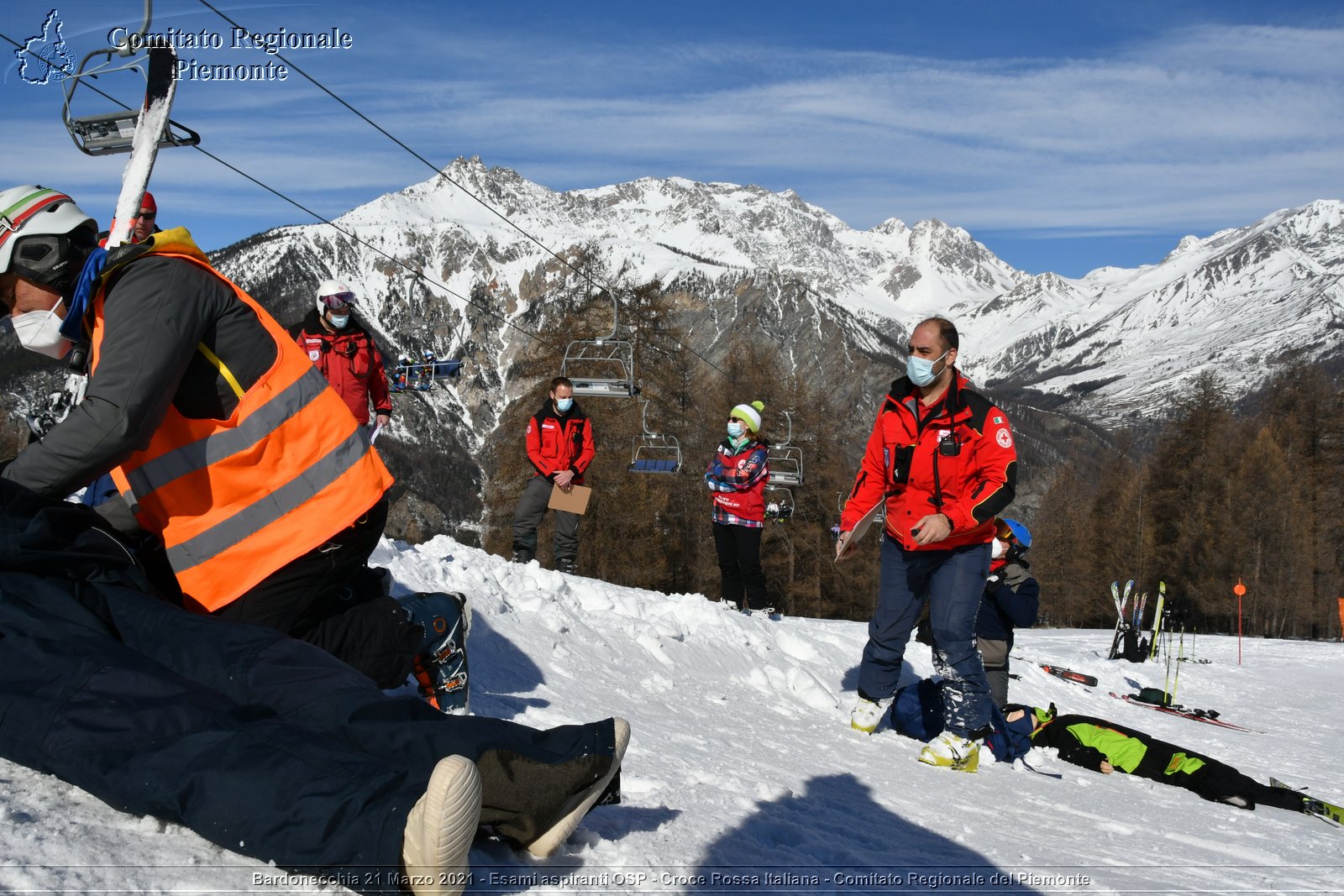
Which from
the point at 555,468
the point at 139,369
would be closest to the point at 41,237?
the point at 139,369

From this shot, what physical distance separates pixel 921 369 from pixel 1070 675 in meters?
8.54

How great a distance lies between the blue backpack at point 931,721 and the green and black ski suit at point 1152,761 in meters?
0.31

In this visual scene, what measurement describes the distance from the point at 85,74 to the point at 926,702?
612 cm

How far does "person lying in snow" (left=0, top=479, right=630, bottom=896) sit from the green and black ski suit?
4.28 meters

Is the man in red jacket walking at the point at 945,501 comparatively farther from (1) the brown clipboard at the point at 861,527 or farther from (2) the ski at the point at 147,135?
(2) the ski at the point at 147,135

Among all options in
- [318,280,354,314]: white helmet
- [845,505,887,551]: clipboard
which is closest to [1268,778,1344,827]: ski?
[845,505,887,551]: clipboard

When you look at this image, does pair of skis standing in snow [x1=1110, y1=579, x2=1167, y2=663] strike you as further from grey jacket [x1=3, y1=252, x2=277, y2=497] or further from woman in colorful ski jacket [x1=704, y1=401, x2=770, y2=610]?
grey jacket [x1=3, y1=252, x2=277, y2=497]

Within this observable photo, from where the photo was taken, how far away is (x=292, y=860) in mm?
1795

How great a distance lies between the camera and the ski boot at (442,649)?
10.7ft

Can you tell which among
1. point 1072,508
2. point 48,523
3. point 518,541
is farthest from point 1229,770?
point 1072,508

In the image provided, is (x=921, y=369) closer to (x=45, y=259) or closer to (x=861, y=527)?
(x=861, y=527)

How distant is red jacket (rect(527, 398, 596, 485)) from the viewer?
9969 millimetres

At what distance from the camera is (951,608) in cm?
473

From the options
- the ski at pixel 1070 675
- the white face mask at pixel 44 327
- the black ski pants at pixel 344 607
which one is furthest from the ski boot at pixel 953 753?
the ski at pixel 1070 675
